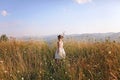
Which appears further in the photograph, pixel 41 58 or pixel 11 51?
pixel 11 51

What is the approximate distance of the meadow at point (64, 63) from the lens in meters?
7.42

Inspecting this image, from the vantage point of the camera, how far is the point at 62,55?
9.49m

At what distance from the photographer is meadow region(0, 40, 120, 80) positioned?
742cm

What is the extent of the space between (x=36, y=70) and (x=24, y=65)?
0.62 m

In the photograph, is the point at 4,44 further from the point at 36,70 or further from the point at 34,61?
the point at 36,70

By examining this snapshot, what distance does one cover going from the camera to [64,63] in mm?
8555

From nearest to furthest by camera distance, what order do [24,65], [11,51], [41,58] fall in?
1. [24,65]
2. [41,58]
3. [11,51]

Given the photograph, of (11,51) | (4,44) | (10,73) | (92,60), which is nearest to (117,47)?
(92,60)

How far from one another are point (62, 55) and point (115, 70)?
2682mm

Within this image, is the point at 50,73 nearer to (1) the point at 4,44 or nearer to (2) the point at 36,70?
(2) the point at 36,70

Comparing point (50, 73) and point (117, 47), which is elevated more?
point (117, 47)

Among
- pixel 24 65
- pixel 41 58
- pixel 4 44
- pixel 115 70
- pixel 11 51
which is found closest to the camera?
pixel 115 70

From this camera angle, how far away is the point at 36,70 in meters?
8.67

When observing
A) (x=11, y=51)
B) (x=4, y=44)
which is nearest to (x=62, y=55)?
(x=11, y=51)
